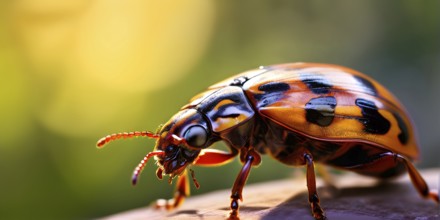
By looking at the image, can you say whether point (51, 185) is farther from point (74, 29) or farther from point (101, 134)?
point (74, 29)

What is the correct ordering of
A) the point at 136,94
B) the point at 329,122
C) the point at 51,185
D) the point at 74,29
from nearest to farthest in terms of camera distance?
the point at 329,122 → the point at 51,185 → the point at 136,94 → the point at 74,29

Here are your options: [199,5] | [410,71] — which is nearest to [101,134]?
[199,5]

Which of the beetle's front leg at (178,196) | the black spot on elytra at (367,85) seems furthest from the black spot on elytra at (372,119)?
the beetle's front leg at (178,196)

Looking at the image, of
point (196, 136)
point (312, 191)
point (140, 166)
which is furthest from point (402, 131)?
point (140, 166)

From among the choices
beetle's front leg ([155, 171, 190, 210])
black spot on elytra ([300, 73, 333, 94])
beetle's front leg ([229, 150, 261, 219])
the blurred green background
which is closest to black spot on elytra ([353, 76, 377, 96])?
black spot on elytra ([300, 73, 333, 94])

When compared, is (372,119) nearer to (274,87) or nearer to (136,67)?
(274,87)

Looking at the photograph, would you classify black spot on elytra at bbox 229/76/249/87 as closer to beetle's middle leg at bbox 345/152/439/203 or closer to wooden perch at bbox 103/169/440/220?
wooden perch at bbox 103/169/440/220

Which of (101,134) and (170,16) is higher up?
(170,16)

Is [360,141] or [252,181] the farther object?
[252,181]
